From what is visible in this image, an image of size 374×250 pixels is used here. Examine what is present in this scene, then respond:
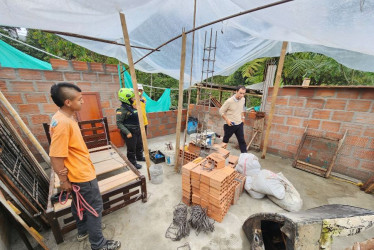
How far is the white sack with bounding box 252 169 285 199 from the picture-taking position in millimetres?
2363

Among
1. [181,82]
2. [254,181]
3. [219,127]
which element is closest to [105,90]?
[181,82]

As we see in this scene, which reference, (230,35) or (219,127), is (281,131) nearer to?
(219,127)

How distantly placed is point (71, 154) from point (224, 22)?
259 cm

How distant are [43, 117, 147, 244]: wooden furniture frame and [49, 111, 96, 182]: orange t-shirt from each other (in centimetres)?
70

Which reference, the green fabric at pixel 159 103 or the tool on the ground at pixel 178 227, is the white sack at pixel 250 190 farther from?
the green fabric at pixel 159 103

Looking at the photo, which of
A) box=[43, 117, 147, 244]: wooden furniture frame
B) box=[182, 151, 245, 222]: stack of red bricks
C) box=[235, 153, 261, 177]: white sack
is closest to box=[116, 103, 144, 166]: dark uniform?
box=[43, 117, 147, 244]: wooden furniture frame

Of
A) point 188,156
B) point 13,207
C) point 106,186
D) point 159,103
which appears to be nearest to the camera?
point 13,207

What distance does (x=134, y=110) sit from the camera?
3.08 m

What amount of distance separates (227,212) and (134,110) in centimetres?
249

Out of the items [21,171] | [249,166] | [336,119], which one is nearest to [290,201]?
[249,166]

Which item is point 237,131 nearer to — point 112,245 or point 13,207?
point 112,245

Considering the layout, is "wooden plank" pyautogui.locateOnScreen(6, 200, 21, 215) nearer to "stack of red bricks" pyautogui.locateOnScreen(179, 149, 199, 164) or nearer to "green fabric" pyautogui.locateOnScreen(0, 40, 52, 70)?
"stack of red bricks" pyautogui.locateOnScreen(179, 149, 199, 164)

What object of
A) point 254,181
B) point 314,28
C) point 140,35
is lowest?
point 254,181

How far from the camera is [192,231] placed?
2.02m
